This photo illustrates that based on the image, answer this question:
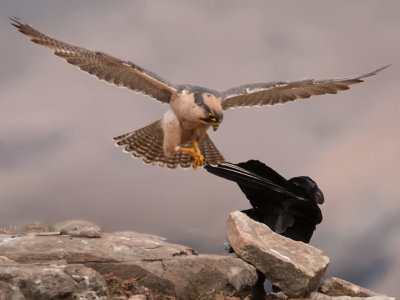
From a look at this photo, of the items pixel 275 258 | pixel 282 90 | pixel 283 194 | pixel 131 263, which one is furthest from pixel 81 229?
pixel 282 90

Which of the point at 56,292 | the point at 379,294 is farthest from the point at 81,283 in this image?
the point at 379,294

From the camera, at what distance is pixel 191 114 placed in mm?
7555

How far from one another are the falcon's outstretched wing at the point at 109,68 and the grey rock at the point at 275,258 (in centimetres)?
236

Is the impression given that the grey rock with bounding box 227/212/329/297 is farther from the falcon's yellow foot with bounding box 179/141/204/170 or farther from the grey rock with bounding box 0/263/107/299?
the grey rock with bounding box 0/263/107/299

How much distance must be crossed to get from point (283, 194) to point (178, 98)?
9.90 ft

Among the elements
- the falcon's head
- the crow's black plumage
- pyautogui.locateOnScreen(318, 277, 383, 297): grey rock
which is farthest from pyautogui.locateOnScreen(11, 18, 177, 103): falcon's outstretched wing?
pyautogui.locateOnScreen(318, 277, 383, 297): grey rock

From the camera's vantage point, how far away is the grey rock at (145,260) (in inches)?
270

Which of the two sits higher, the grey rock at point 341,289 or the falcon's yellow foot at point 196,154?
the falcon's yellow foot at point 196,154

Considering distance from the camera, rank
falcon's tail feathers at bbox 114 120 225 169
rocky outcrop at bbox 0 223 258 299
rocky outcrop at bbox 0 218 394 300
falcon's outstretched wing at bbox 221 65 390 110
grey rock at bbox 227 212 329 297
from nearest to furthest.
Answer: rocky outcrop at bbox 0 218 394 300
rocky outcrop at bbox 0 223 258 299
grey rock at bbox 227 212 329 297
falcon's outstretched wing at bbox 221 65 390 110
falcon's tail feathers at bbox 114 120 225 169

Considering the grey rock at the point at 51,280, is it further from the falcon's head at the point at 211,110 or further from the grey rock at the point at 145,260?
the falcon's head at the point at 211,110

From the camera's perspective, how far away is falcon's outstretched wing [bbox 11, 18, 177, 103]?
7.55 m

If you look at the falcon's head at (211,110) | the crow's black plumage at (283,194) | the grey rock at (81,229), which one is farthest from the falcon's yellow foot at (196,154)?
the grey rock at (81,229)

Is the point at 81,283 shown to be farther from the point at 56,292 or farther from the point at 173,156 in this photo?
the point at 173,156

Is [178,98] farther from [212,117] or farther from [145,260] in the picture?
[145,260]
